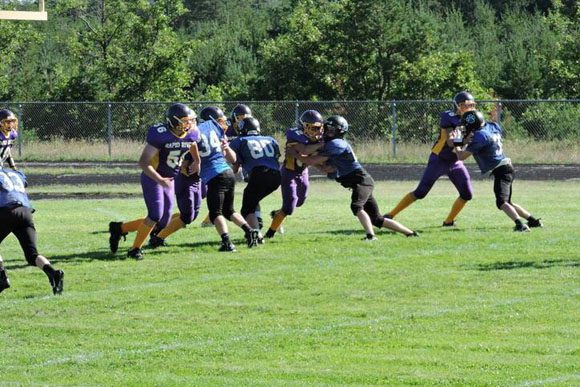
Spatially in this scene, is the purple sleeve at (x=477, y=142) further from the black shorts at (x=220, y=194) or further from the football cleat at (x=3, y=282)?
the football cleat at (x=3, y=282)

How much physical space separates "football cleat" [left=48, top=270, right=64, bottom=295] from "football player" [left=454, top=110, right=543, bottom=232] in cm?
612

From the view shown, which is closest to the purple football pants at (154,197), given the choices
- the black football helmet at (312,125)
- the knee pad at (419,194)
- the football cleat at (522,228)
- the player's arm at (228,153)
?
the player's arm at (228,153)

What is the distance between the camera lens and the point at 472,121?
15.0 metres

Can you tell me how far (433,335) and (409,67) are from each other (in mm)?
25646

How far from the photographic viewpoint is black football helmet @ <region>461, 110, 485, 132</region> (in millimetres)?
15008

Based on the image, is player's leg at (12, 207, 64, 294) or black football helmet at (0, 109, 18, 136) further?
black football helmet at (0, 109, 18, 136)

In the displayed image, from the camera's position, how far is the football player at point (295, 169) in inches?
568

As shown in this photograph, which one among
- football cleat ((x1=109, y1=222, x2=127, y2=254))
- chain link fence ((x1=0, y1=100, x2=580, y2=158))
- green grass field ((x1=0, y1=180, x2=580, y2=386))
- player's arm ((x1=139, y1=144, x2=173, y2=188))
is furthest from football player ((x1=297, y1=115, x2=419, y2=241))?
chain link fence ((x1=0, y1=100, x2=580, y2=158))

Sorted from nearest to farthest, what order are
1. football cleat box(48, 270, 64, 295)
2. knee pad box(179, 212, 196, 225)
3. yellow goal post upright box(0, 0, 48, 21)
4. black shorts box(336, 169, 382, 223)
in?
football cleat box(48, 270, 64, 295), knee pad box(179, 212, 196, 225), black shorts box(336, 169, 382, 223), yellow goal post upright box(0, 0, 48, 21)

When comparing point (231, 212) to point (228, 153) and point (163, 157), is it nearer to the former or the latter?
point (228, 153)

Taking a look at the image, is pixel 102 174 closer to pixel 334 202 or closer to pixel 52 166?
pixel 52 166

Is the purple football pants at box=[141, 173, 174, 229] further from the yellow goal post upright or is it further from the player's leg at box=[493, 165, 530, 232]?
the yellow goal post upright

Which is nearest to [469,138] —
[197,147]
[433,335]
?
[197,147]

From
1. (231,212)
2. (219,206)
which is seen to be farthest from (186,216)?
(231,212)
